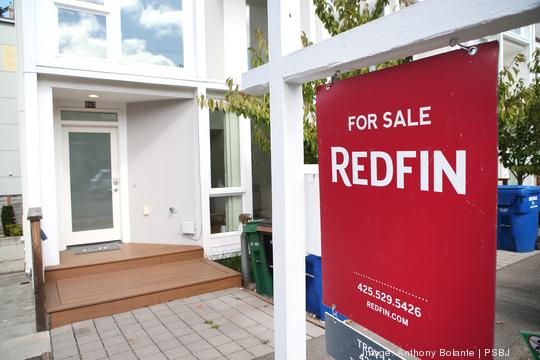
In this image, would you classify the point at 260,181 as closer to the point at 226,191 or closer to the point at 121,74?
the point at 226,191

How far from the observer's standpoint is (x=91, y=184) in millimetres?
6844

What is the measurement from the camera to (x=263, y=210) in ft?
26.2

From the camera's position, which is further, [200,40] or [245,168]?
[245,168]

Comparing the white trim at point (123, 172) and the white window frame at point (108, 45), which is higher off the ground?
the white window frame at point (108, 45)

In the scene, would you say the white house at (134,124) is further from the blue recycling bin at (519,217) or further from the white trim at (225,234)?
the blue recycling bin at (519,217)

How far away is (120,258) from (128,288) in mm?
991

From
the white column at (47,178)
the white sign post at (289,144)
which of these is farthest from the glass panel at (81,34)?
the white sign post at (289,144)

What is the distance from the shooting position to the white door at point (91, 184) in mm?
6625

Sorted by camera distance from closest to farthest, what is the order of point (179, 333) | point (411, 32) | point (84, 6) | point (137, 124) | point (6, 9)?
point (411, 32)
point (179, 333)
point (84, 6)
point (137, 124)
point (6, 9)

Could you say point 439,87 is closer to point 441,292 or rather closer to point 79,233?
Result: point 441,292

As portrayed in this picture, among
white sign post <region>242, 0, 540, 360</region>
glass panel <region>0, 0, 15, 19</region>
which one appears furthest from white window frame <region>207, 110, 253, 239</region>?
glass panel <region>0, 0, 15, 19</region>

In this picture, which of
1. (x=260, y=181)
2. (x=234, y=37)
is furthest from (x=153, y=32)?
(x=260, y=181)

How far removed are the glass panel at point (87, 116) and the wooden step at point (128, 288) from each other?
2.83 m

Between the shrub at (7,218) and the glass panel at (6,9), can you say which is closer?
the shrub at (7,218)
